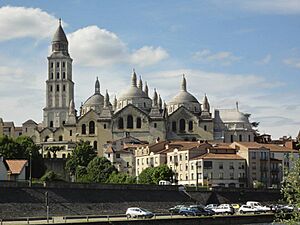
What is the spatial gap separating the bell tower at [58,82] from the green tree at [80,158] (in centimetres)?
3825

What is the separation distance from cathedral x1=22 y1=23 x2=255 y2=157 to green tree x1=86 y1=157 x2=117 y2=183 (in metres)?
23.5

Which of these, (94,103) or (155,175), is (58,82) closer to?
(94,103)

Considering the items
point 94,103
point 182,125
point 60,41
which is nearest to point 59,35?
point 60,41

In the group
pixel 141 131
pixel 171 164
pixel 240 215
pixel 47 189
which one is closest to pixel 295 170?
pixel 240 215

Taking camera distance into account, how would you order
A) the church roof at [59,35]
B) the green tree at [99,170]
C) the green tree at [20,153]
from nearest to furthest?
the green tree at [20,153] → the green tree at [99,170] → the church roof at [59,35]

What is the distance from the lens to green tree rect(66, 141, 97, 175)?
124 metres

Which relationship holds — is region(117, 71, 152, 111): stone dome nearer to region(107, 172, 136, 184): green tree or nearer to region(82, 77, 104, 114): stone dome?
region(82, 77, 104, 114): stone dome

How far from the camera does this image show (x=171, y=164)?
373 ft

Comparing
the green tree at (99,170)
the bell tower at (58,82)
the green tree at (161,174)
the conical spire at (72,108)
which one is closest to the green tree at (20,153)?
the green tree at (99,170)

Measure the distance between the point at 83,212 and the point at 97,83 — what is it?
333 ft

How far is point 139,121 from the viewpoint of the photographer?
14175 centimetres

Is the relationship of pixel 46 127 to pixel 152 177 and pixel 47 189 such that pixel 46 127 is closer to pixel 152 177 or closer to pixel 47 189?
pixel 152 177

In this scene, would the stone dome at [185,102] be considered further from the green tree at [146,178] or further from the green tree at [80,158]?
the green tree at [146,178]

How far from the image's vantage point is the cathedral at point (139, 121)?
141500 mm
